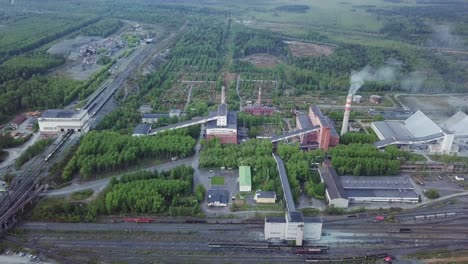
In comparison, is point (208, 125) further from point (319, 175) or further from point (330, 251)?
point (330, 251)

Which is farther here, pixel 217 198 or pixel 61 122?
pixel 61 122

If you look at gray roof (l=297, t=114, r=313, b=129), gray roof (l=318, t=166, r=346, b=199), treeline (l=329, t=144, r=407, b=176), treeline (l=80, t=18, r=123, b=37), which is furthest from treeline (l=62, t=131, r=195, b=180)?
treeline (l=80, t=18, r=123, b=37)

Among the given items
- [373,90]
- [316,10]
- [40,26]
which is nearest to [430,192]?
[373,90]

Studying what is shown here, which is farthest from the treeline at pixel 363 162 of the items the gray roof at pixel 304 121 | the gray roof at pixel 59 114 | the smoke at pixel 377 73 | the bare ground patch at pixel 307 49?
the bare ground patch at pixel 307 49

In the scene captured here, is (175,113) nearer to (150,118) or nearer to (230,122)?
(150,118)

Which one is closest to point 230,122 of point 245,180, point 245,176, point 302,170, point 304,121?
point 304,121

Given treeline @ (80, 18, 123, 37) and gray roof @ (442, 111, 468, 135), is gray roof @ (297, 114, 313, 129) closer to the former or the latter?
gray roof @ (442, 111, 468, 135)

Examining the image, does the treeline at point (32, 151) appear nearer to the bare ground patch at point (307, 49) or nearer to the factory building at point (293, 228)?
the factory building at point (293, 228)
